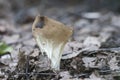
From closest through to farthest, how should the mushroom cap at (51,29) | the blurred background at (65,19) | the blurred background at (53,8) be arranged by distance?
the mushroom cap at (51,29), the blurred background at (65,19), the blurred background at (53,8)

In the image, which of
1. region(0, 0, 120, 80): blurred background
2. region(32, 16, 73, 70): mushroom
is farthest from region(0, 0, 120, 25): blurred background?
region(32, 16, 73, 70): mushroom

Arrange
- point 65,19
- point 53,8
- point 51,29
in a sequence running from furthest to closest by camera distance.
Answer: point 53,8
point 65,19
point 51,29

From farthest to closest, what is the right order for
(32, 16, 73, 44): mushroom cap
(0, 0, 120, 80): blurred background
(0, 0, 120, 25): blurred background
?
(0, 0, 120, 25): blurred background, (0, 0, 120, 80): blurred background, (32, 16, 73, 44): mushroom cap

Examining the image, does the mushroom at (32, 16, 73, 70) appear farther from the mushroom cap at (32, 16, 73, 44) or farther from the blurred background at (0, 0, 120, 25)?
the blurred background at (0, 0, 120, 25)

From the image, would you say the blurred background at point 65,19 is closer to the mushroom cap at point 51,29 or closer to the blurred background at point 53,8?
the blurred background at point 53,8

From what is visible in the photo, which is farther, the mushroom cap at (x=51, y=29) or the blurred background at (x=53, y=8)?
the blurred background at (x=53, y=8)

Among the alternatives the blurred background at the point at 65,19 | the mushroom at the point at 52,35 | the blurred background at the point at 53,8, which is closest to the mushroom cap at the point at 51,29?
the mushroom at the point at 52,35

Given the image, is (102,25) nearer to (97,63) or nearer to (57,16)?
(57,16)

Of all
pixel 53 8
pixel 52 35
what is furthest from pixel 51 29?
pixel 53 8

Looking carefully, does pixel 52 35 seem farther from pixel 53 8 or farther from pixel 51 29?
pixel 53 8

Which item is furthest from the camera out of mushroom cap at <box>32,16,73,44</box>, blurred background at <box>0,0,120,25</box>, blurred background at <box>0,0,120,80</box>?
blurred background at <box>0,0,120,25</box>
